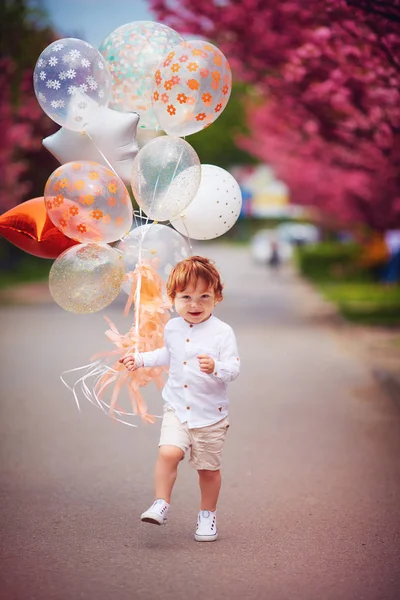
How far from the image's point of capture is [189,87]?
17.6 ft

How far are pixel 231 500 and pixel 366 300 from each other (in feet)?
56.3

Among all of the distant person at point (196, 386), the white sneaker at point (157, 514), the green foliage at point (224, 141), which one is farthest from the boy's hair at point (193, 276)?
the green foliage at point (224, 141)

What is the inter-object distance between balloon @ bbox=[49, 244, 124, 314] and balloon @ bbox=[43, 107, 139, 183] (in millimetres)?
604

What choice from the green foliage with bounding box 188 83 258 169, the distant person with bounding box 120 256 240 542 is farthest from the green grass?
the green foliage with bounding box 188 83 258 169

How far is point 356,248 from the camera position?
113ft

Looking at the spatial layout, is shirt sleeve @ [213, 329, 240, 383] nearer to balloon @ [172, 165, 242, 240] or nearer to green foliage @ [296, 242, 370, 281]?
balloon @ [172, 165, 242, 240]

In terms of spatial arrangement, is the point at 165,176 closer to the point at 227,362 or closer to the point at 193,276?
the point at 193,276

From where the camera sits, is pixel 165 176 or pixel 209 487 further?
pixel 165 176

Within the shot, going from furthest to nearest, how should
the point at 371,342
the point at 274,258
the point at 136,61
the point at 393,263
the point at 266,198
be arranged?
1. the point at 266,198
2. the point at 274,258
3. the point at 393,263
4. the point at 371,342
5. the point at 136,61

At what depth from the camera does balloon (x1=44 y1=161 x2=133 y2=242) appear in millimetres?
5145

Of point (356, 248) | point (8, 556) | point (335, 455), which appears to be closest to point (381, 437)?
point (335, 455)

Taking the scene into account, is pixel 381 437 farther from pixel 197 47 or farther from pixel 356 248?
pixel 356 248

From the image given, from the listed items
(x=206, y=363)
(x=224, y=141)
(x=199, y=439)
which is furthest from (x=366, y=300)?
(x=224, y=141)

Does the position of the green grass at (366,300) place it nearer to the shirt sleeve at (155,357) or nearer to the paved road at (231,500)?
the paved road at (231,500)
